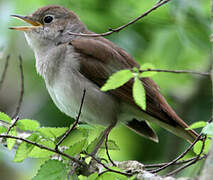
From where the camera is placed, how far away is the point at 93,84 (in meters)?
5.19

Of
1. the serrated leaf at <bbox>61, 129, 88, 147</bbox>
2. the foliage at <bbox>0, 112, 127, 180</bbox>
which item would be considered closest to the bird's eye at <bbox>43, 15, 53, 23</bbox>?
the serrated leaf at <bbox>61, 129, 88, 147</bbox>

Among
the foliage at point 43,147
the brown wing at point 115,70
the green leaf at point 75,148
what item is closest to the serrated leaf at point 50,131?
the foliage at point 43,147

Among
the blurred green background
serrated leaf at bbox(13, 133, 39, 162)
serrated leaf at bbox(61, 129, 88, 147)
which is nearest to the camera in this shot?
serrated leaf at bbox(13, 133, 39, 162)

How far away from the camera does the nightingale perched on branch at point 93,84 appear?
5.12m

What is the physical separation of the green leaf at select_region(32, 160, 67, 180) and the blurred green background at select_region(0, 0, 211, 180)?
2.84 meters

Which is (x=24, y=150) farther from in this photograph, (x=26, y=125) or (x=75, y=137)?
(x=75, y=137)

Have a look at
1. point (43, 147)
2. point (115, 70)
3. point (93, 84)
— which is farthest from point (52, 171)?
point (115, 70)

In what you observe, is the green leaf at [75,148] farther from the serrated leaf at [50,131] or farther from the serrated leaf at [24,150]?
the serrated leaf at [24,150]

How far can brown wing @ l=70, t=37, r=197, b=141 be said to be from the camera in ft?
16.9

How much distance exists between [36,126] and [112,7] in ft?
14.0

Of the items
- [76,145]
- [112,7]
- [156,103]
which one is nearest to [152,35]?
[112,7]

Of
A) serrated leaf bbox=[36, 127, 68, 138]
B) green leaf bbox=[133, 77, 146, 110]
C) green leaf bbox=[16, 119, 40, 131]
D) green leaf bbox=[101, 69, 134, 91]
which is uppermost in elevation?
green leaf bbox=[101, 69, 134, 91]

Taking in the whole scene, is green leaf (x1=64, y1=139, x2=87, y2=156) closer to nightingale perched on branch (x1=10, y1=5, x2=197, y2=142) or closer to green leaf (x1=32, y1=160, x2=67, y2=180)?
green leaf (x1=32, y1=160, x2=67, y2=180)

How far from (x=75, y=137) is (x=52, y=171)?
2.89 ft
